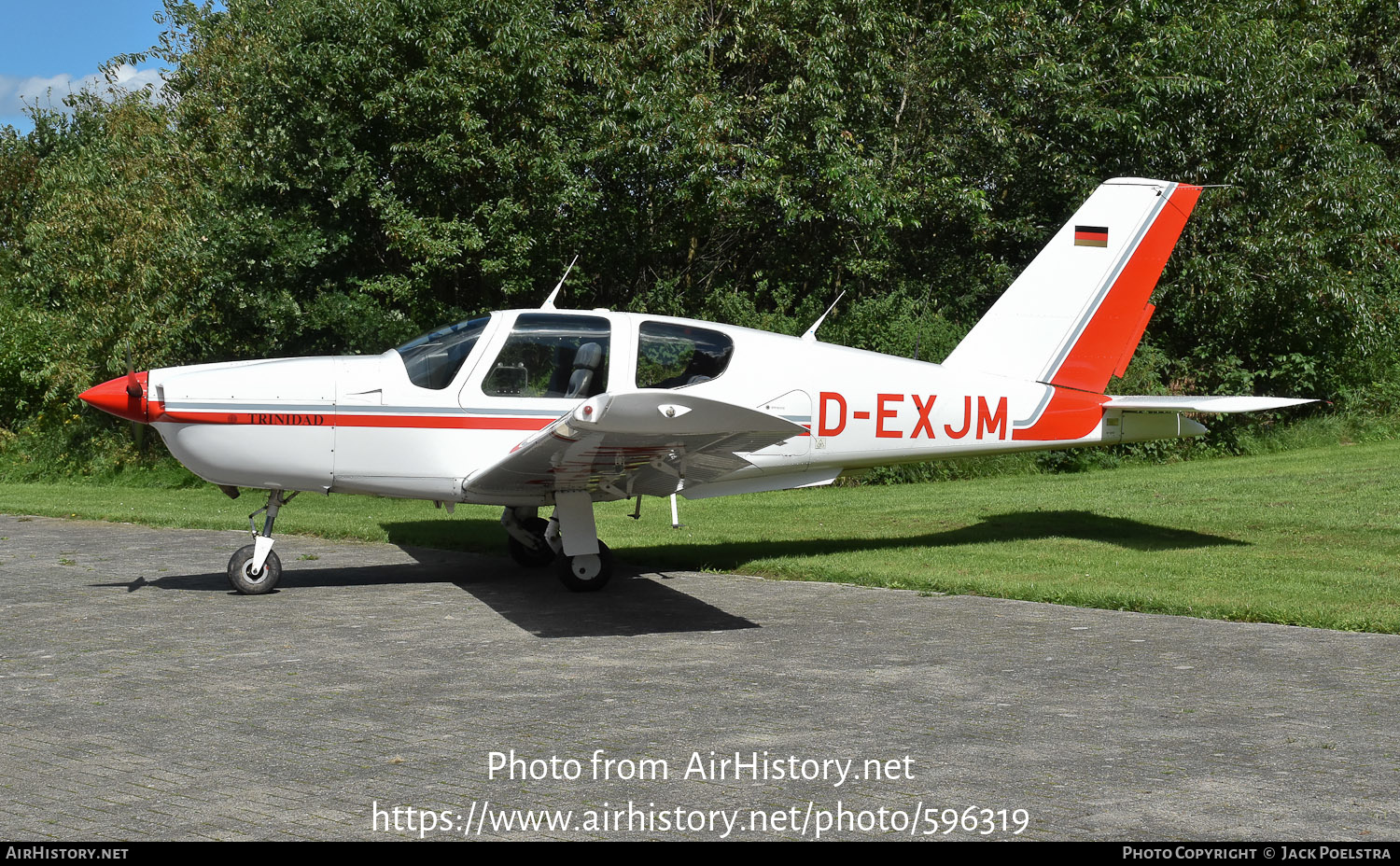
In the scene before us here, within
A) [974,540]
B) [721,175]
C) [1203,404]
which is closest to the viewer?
[1203,404]

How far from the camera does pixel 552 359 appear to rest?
889cm

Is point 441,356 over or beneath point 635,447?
over

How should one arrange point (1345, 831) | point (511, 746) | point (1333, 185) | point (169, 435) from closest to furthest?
point (1345, 831) < point (511, 746) < point (169, 435) < point (1333, 185)

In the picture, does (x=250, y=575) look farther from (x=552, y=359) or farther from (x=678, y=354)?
(x=678, y=354)

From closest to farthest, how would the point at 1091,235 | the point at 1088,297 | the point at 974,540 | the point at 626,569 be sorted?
1. the point at 626,569
2. the point at 1088,297
3. the point at 1091,235
4. the point at 974,540

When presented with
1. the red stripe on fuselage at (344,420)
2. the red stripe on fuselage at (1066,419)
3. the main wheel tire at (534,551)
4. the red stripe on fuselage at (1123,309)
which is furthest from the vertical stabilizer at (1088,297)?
the red stripe on fuselage at (344,420)

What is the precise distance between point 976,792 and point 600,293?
741 inches

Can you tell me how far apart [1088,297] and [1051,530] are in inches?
98.9

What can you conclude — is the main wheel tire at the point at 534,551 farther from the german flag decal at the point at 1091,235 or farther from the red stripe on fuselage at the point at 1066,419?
the german flag decal at the point at 1091,235

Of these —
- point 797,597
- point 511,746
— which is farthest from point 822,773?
point 797,597

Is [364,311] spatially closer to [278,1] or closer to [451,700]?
[278,1]

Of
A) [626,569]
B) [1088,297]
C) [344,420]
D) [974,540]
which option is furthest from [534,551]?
[1088,297]

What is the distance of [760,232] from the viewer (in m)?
22.7

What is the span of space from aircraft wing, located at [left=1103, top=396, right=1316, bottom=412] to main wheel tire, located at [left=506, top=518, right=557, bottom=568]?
16.3ft
